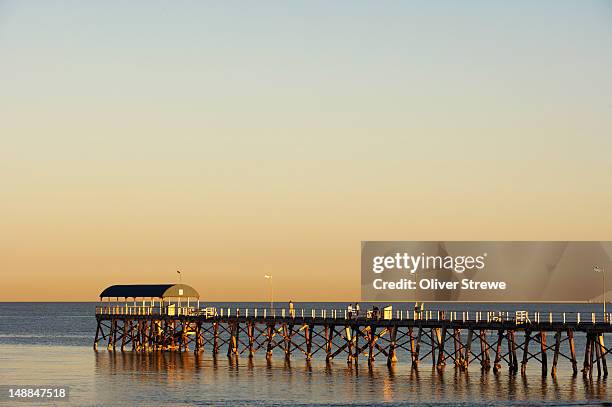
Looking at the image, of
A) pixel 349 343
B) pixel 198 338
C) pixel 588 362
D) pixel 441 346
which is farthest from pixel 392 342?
pixel 198 338

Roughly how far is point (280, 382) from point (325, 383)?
3.26 meters

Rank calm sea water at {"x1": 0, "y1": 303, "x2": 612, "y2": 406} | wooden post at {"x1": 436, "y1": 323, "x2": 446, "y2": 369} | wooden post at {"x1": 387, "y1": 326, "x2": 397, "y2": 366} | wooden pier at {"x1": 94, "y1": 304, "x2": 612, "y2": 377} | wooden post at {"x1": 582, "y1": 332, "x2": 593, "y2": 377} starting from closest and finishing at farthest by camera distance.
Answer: calm sea water at {"x1": 0, "y1": 303, "x2": 612, "y2": 406}
wooden post at {"x1": 582, "y1": 332, "x2": 593, "y2": 377}
wooden pier at {"x1": 94, "y1": 304, "x2": 612, "y2": 377}
wooden post at {"x1": 436, "y1": 323, "x2": 446, "y2": 369}
wooden post at {"x1": 387, "y1": 326, "x2": 397, "y2": 366}

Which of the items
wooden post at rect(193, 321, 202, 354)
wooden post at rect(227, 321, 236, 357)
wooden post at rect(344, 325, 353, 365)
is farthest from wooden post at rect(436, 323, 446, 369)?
wooden post at rect(193, 321, 202, 354)

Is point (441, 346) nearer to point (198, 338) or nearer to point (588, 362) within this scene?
point (588, 362)

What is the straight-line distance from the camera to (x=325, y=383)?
79562 millimetres

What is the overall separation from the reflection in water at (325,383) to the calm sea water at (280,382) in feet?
0.20

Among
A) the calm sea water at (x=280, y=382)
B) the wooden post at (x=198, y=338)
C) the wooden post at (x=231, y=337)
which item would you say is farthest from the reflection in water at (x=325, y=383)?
the wooden post at (x=198, y=338)

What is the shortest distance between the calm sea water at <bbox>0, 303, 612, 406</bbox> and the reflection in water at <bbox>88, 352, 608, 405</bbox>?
6cm

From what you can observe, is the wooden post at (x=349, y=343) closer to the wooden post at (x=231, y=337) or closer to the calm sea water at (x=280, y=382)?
the calm sea water at (x=280, y=382)

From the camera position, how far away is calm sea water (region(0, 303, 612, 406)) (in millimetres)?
70125

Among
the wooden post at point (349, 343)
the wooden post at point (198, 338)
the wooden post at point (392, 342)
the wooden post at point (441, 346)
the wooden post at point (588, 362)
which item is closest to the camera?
the wooden post at point (588, 362)

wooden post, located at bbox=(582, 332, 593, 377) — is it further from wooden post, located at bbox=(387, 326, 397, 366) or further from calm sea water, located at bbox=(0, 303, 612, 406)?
wooden post, located at bbox=(387, 326, 397, 366)

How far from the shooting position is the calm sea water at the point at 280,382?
230ft

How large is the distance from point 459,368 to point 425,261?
1313 cm
